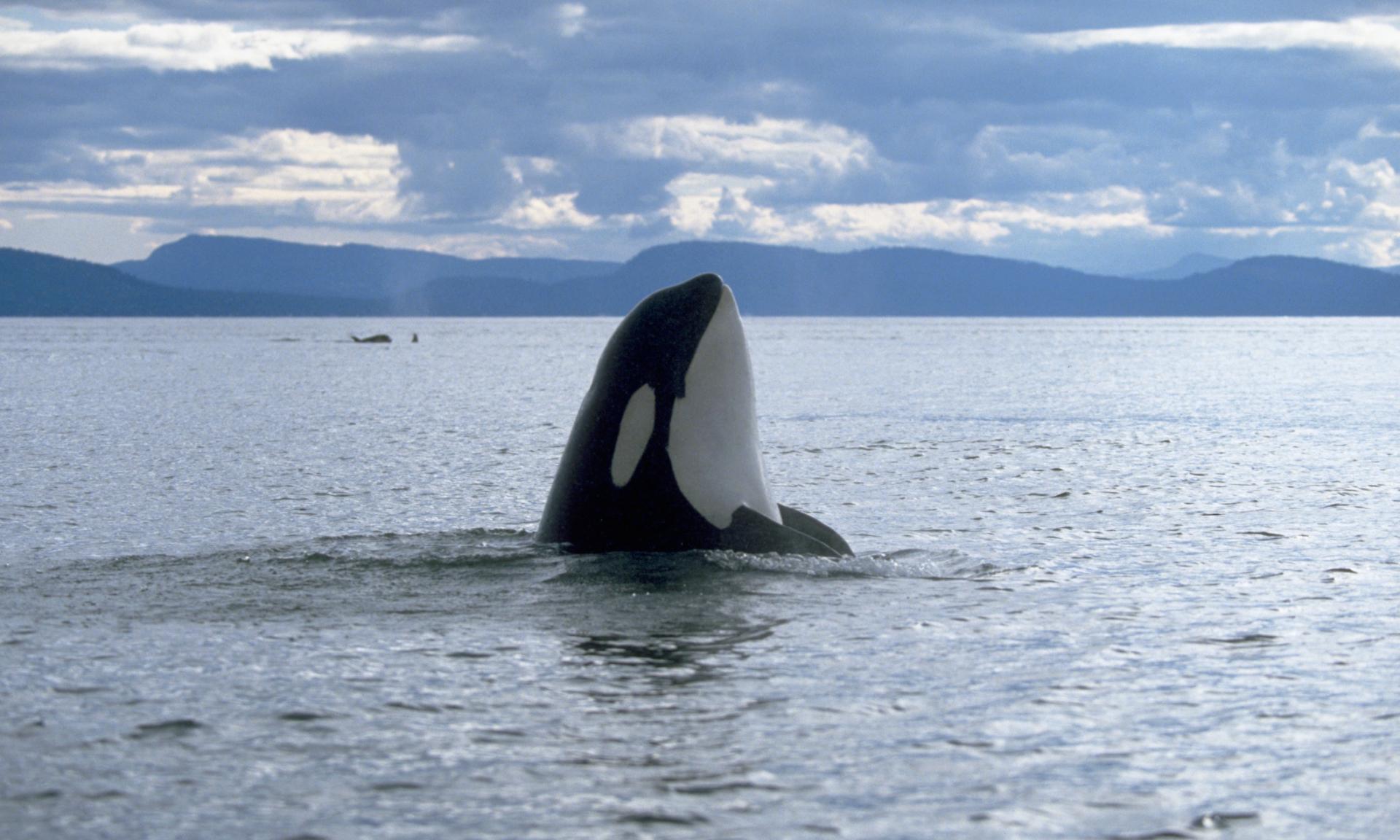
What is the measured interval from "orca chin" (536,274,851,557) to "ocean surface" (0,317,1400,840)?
0.91 feet

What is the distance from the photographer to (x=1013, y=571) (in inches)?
531

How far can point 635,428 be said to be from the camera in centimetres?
1212

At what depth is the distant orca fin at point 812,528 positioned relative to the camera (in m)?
13.1

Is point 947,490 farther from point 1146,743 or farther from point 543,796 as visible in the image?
point 543,796

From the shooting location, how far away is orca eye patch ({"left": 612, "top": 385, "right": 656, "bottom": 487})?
12.1 m

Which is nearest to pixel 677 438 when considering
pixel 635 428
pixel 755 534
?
pixel 635 428

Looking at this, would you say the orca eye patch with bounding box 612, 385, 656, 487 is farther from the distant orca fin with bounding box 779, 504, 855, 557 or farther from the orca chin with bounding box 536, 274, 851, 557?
the distant orca fin with bounding box 779, 504, 855, 557

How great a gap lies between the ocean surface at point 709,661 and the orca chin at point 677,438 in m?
0.28

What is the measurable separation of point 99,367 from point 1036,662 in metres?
78.8

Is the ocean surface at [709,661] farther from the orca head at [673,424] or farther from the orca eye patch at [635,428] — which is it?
the orca eye patch at [635,428]

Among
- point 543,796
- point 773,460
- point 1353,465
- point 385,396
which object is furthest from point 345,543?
point 385,396

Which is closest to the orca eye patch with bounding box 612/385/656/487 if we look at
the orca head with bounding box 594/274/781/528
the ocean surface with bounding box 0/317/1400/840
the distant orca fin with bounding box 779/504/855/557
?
the orca head with bounding box 594/274/781/528

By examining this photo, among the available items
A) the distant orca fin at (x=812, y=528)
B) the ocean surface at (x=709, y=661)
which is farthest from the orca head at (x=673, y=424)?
the distant orca fin at (x=812, y=528)

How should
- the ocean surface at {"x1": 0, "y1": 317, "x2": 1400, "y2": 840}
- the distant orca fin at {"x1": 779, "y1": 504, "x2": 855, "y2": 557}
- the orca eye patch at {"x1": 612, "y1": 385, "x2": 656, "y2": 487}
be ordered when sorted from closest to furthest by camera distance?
1. the ocean surface at {"x1": 0, "y1": 317, "x2": 1400, "y2": 840}
2. the orca eye patch at {"x1": 612, "y1": 385, "x2": 656, "y2": 487}
3. the distant orca fin at {"x1": 779, "y1": 504, "x2": 855, "y2": 557}
